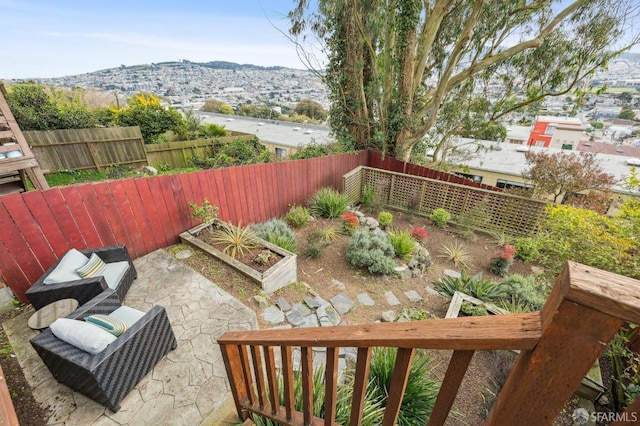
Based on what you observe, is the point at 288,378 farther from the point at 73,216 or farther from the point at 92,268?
the point at 73,216

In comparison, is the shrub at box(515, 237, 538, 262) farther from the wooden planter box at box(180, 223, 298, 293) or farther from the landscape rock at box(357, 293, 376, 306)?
the wooden planter box at box(180, 223, 298, 293)

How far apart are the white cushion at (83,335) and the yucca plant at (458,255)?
551 centimetres

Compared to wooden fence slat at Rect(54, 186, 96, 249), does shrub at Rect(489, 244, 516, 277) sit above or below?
below

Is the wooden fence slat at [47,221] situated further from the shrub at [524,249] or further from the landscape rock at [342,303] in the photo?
the shrub at [524,249]

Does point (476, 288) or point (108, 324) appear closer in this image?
point (108, 324)

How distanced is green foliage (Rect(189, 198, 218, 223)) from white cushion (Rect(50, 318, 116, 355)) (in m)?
2.29

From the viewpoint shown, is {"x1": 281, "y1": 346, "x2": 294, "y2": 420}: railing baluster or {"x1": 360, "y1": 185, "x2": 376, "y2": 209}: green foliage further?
{"x1": 360, "y1": 185, "x2": 376, "y2": 209}: green foliage

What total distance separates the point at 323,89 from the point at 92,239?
7.97m

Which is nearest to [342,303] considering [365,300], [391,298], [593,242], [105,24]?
[365,300]

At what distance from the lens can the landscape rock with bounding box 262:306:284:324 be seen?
3.19 m

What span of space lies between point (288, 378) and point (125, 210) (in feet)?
12.3

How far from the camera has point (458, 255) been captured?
5242 millimetres

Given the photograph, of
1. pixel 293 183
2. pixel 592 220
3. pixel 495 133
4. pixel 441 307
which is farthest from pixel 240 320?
pixel 495 133

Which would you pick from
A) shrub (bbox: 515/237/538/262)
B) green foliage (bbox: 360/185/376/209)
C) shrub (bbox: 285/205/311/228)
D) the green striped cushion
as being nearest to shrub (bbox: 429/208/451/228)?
shrub (bbox: 515/237/538/262)
